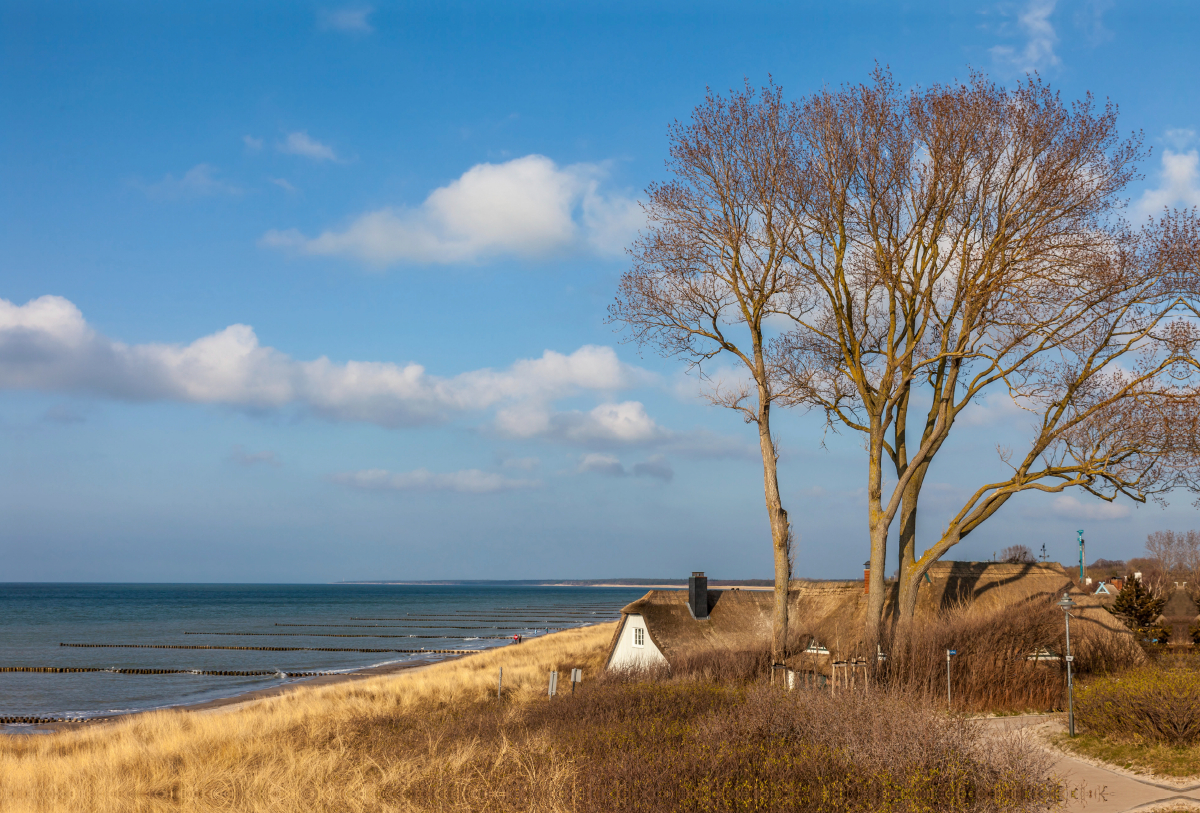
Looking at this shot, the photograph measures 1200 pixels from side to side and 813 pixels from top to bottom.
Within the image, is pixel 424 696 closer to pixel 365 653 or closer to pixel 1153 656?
pixel 1153 656

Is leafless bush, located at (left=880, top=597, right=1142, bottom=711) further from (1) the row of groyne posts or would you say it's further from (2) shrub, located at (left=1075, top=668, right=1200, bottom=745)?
(1) the row of groyne posts

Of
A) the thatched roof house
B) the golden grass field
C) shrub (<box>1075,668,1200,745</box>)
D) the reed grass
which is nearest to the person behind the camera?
the reed grass

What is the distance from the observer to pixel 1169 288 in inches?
682

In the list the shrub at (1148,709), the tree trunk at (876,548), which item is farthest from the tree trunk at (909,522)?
the shrub at (1148,709)

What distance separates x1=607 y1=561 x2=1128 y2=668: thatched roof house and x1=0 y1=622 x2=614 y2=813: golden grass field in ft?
23.4

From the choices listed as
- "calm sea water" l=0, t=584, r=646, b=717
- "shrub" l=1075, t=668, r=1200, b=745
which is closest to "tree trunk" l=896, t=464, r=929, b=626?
"shrub" l=1075, t=668, r=1200, b=745

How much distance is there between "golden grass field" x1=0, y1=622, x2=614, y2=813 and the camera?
9930 mm

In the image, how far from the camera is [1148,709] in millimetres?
11859

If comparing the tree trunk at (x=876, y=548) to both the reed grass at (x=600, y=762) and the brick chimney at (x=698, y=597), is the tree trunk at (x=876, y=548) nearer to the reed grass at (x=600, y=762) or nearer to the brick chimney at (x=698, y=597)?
the reed grass at (x=600, y=762)

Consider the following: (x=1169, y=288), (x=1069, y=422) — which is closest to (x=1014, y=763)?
(x=1069, y=422)

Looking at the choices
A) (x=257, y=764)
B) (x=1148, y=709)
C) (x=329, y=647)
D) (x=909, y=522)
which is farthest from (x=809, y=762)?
(x=329, y=647)

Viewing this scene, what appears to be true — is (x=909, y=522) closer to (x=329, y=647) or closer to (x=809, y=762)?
(x=809, y=762)

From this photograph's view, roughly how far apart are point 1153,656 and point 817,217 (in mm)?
14536

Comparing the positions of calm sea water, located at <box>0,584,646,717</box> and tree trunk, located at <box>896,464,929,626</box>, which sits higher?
tree trunk, located at <box>896,464,929,626</box>
